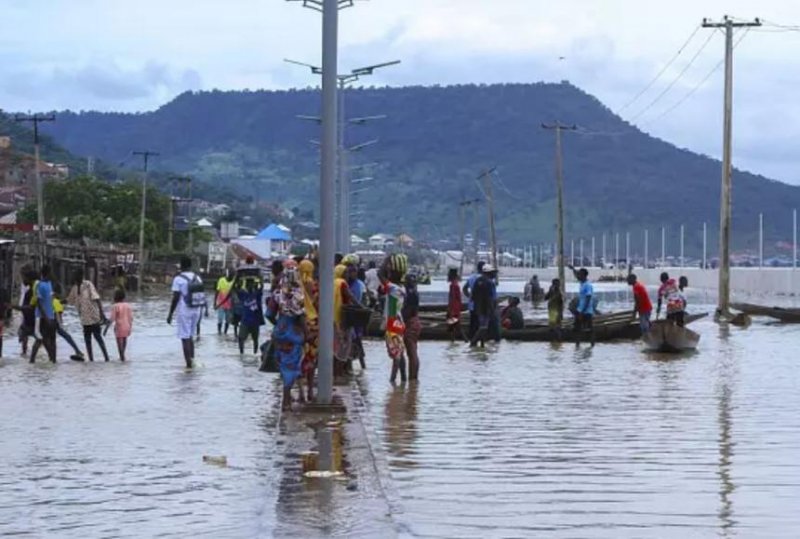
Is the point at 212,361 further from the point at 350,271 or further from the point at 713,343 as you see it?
the point at 713,343

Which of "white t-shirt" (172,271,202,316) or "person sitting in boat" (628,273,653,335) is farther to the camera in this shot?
"person sitting in boat" (628,273,653,335)

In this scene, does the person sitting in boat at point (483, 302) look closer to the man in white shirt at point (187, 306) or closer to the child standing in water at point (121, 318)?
the man in white shirt at point (187, 306)

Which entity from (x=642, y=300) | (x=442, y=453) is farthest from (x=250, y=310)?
(x=442, y=453)

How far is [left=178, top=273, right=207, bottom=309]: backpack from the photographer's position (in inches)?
868

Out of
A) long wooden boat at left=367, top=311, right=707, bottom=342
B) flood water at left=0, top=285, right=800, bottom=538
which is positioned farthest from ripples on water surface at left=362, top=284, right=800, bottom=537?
long wooden boat at left=367, top=311, right=707, bottom=342

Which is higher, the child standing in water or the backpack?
the backpack

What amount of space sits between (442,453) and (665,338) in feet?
49.3

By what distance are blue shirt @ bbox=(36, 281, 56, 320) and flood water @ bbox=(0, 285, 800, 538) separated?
93cm

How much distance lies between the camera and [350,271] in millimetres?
20312

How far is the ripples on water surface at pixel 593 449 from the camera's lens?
9.40m

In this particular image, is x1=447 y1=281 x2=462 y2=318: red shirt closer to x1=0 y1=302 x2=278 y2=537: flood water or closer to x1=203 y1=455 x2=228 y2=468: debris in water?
x1=0 y1=302 x2=278 y2=537: flood water

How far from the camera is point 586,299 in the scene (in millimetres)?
28391

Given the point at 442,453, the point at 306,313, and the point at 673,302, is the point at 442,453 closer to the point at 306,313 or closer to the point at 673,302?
the point at 306,313

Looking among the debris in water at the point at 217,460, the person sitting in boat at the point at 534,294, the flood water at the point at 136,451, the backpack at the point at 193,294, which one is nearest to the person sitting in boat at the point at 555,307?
the flood water at the point at 136,451
